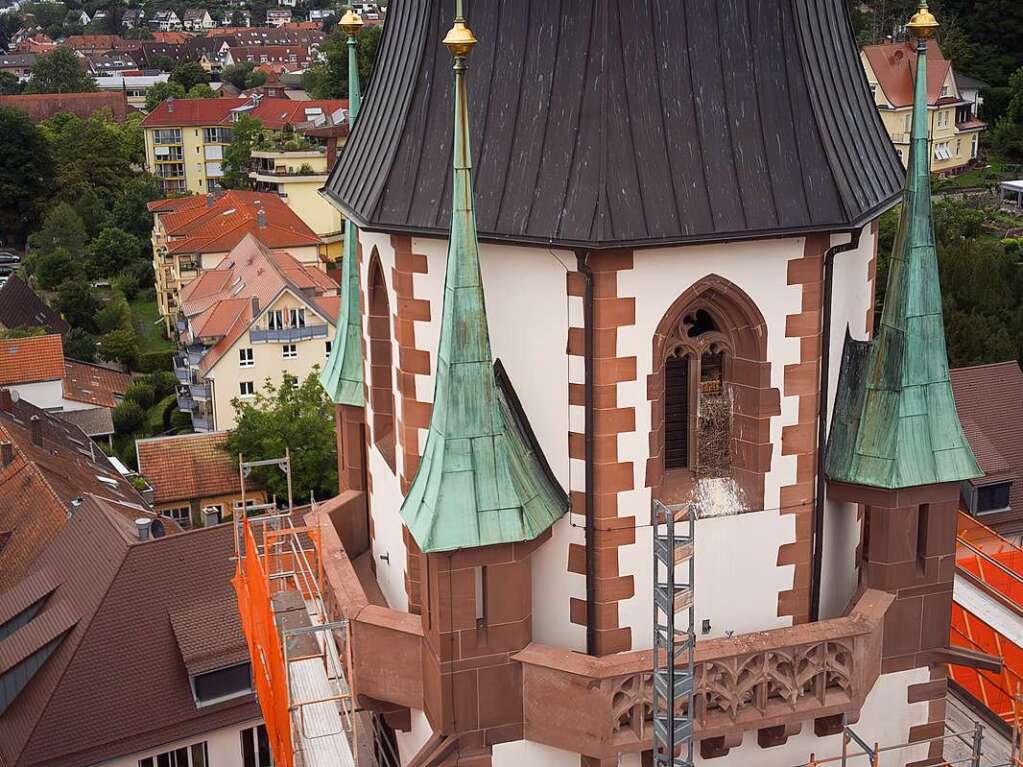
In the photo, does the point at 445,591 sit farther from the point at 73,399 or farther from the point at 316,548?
the point at 73,399

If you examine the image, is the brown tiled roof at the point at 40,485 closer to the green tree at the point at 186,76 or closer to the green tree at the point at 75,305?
the green tree at the point at 75,305

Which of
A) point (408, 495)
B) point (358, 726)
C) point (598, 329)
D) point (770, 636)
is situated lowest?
point (358, 726)

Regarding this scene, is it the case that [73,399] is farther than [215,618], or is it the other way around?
[73,399]

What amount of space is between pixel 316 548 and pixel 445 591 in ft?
13.8

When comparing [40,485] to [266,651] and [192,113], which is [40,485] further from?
[192,113]

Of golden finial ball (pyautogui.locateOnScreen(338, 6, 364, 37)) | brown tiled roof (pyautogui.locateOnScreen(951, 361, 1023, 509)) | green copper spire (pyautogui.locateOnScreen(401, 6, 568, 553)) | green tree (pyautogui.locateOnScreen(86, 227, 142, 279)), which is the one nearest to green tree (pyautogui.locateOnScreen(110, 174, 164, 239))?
green tree (pyautogui.locateOnScreen(86, 227, 142, 279))

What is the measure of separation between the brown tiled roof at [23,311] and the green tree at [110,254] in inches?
824

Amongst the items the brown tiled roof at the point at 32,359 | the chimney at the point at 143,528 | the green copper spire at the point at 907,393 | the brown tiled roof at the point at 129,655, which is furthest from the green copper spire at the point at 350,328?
the brown tiled roof at the point at 32,359

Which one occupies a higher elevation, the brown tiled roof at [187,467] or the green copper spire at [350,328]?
the green copper spire at [350,328]

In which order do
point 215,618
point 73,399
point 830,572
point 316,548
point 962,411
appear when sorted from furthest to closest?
point 73,399, point 962,411, point 215,618, point 316,548, point 830,572

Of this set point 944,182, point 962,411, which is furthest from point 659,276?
point 944,182

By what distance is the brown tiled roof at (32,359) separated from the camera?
68.2 metres

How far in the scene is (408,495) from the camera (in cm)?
1484

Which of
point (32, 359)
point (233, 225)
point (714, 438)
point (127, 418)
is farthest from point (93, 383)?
point (714, 438)
